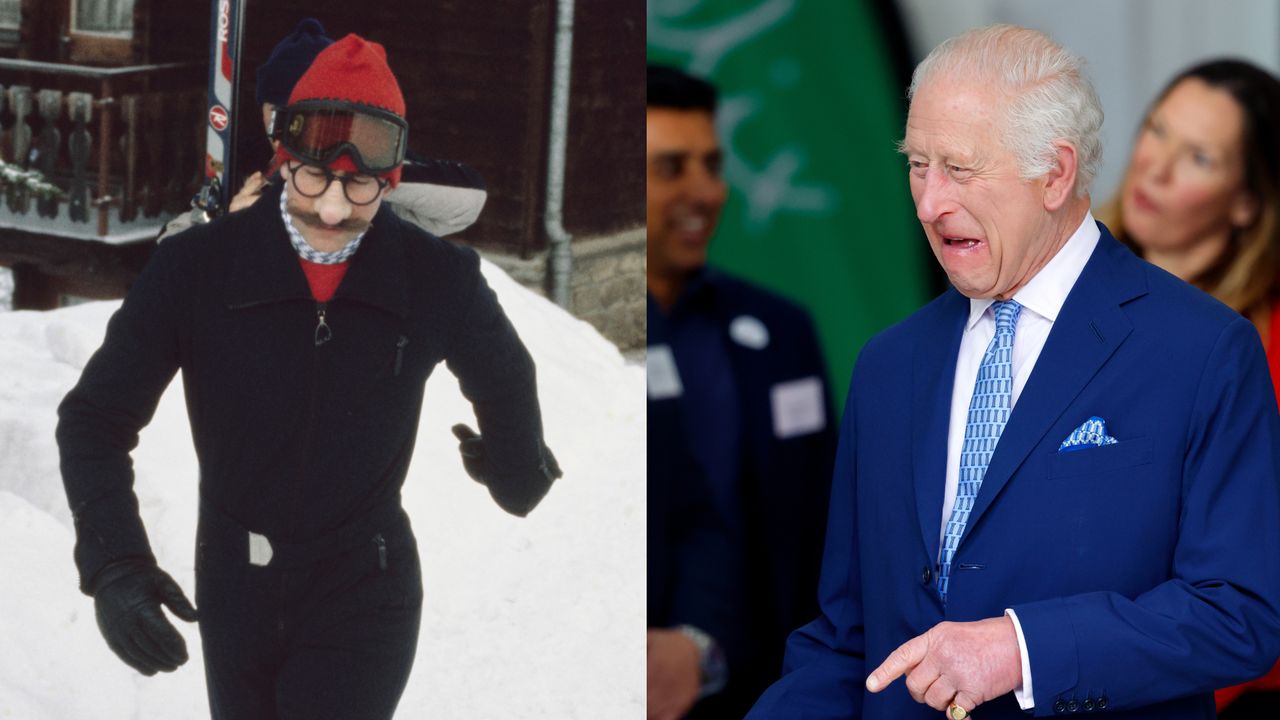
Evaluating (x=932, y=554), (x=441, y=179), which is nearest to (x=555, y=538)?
(x=441, y=179)

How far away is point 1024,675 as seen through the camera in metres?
1.66

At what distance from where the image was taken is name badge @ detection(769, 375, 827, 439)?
3.18 m

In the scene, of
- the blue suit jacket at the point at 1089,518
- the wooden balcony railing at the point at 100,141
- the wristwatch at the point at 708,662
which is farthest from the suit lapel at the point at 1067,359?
the wooden balcony railing at the point at 100,141

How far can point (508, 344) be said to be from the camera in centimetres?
321

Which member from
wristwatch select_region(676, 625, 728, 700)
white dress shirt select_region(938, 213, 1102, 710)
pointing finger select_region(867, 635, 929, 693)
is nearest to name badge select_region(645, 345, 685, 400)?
wristwatch select_region(676, 625, 728, 700)

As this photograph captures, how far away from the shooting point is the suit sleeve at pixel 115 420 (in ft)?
10.1

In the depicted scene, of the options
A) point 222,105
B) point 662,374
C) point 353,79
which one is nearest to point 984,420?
point 662,374

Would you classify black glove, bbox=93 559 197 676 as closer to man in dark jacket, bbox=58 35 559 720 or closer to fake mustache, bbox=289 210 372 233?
man in dark jacket, bbox=58 35 559 720

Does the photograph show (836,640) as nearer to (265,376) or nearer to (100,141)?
(265,376)

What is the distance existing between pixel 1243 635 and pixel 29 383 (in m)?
2.48

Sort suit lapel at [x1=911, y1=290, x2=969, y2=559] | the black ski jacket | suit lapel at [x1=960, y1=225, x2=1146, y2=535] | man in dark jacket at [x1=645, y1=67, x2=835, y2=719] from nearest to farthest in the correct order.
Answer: suit lapel at [x1=960, y1=225, x2=1146, y2=535]
suit lapel at [x1=911, y1=290, x2=969, y2=559]
the black ski jacket
man in dark jacket at [x1=645, y1=67, x2=835, y2=719]

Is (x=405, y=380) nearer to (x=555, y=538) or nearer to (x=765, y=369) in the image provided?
(x=555, y=538)

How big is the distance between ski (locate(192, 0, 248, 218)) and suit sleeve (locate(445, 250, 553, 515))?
0.54 m

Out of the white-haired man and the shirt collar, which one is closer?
the white-haired man
